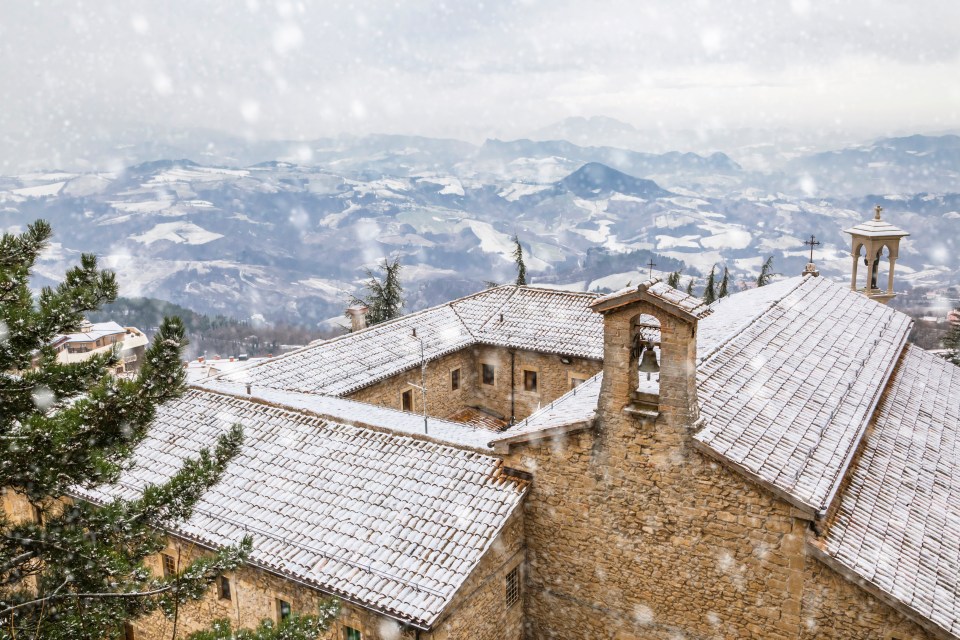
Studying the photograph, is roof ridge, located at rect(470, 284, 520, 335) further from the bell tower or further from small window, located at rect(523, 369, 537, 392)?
the bell tower

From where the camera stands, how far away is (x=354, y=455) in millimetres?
13438

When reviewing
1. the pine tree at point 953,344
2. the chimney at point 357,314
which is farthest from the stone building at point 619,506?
the pine tree at point 953,344

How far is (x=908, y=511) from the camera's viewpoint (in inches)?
481

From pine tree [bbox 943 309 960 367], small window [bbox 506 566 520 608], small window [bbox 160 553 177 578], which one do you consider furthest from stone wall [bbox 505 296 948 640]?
pine tree [bbox 943 309 960 367]

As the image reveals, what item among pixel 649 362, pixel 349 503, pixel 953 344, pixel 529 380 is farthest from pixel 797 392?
pixel 953 344

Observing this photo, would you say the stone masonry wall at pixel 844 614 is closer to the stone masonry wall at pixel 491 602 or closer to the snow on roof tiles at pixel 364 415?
the stone masonry wall at pixel 491 602

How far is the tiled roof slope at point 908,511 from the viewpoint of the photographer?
10.0m

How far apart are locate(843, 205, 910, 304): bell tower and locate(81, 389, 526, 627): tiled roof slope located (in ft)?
62.6

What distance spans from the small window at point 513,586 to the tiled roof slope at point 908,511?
16.7 ft

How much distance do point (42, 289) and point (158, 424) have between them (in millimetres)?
8533

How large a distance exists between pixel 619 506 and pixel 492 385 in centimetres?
1280

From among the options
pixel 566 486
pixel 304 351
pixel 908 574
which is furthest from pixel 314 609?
pixel 304 351

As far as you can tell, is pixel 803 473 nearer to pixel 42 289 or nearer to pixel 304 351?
pixel 42 289

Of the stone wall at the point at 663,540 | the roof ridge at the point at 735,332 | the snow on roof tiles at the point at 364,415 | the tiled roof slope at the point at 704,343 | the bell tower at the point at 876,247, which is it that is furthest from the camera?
the bell tower at the point at 876,247
